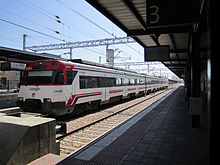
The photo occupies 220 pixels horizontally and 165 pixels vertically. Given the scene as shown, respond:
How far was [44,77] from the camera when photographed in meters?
8.57

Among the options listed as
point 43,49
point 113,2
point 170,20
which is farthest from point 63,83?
point 43,49

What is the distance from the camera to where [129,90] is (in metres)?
17.4

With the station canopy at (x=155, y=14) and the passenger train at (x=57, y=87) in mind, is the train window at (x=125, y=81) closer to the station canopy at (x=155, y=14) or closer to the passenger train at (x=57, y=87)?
the passenger train at (x=57, y=87)

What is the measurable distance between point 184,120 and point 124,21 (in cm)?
528

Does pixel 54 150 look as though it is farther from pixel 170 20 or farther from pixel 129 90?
pixel 129 90

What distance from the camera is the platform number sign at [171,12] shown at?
398 cm

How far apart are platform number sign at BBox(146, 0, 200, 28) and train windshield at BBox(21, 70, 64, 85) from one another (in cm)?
538

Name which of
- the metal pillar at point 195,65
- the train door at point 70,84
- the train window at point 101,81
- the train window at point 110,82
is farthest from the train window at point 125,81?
the metal pillar at point 195,65

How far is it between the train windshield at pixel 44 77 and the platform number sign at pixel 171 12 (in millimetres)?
5382

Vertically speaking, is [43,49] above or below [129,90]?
above

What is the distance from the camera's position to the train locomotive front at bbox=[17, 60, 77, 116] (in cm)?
816

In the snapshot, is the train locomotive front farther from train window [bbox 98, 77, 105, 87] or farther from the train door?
train window [bbox 98, 77, 105, 87]

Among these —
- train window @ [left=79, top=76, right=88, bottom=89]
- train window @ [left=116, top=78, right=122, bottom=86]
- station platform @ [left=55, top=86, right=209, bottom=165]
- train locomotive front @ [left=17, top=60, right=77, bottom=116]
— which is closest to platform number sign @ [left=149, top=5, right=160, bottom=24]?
Answer: station platform @ [left=55, top=86, right=209, bottom=165]

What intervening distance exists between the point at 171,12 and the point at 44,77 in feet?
21.2
